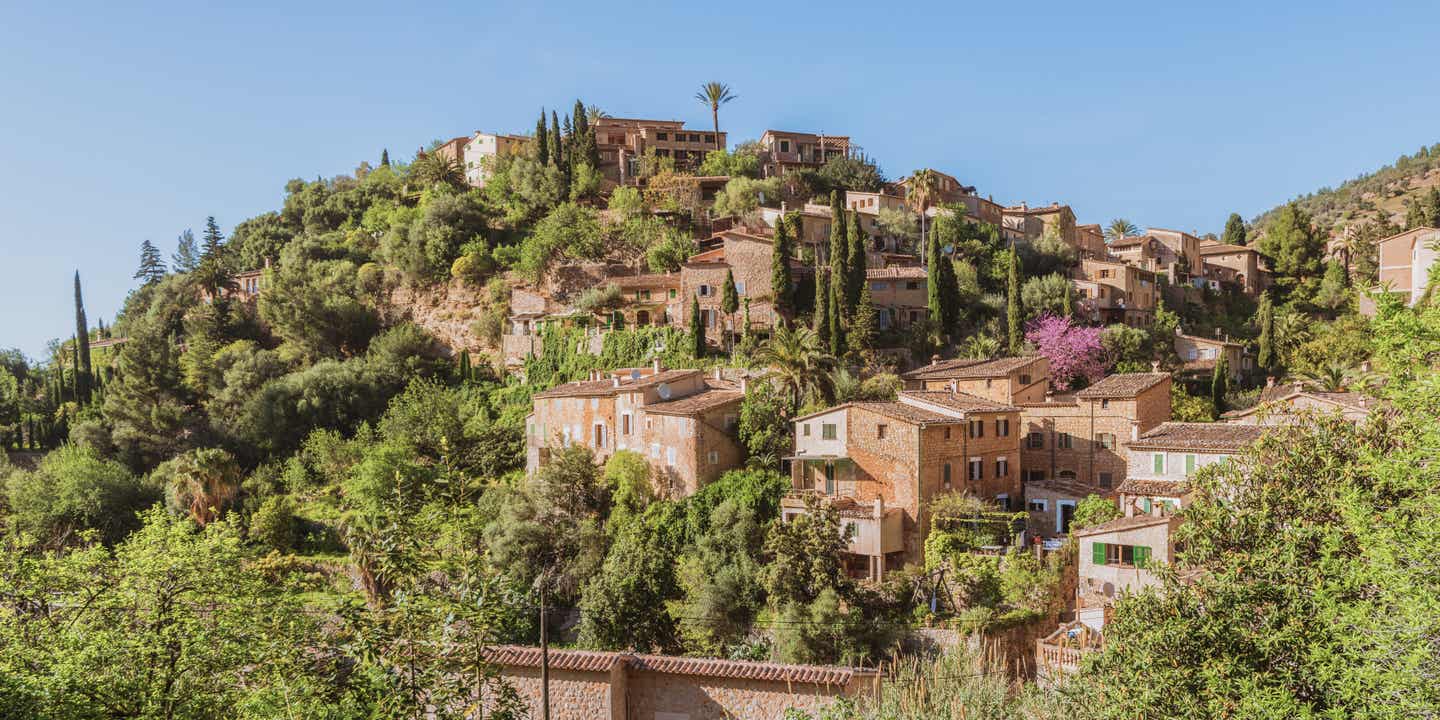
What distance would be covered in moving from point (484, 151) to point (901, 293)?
42224mm

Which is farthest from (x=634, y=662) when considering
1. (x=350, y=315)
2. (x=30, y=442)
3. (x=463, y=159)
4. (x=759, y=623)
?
(x=463, y=159)

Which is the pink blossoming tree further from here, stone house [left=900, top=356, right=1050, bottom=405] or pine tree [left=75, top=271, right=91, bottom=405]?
pine tree [left=75, top=271, right=91, bottom=405]

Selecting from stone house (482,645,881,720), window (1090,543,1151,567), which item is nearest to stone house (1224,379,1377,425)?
window (1090,543,1151,567)

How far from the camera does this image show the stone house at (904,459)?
31.8 metres

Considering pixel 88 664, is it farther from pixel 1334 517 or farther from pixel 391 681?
pixel 1334 517

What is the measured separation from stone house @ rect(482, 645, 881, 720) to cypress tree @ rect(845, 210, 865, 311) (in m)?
25.9

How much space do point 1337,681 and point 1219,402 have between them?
114 ft

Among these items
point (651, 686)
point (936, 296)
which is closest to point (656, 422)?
point (651, 686)

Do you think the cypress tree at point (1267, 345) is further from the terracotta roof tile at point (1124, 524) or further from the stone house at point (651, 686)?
the stone house at point (651, 686)

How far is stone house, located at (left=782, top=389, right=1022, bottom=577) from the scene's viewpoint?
31812 mm

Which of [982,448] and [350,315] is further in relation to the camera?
[350,315]

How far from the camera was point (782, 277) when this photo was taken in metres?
47.4

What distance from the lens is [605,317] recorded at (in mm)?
52531

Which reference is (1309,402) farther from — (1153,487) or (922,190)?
(922,190)
